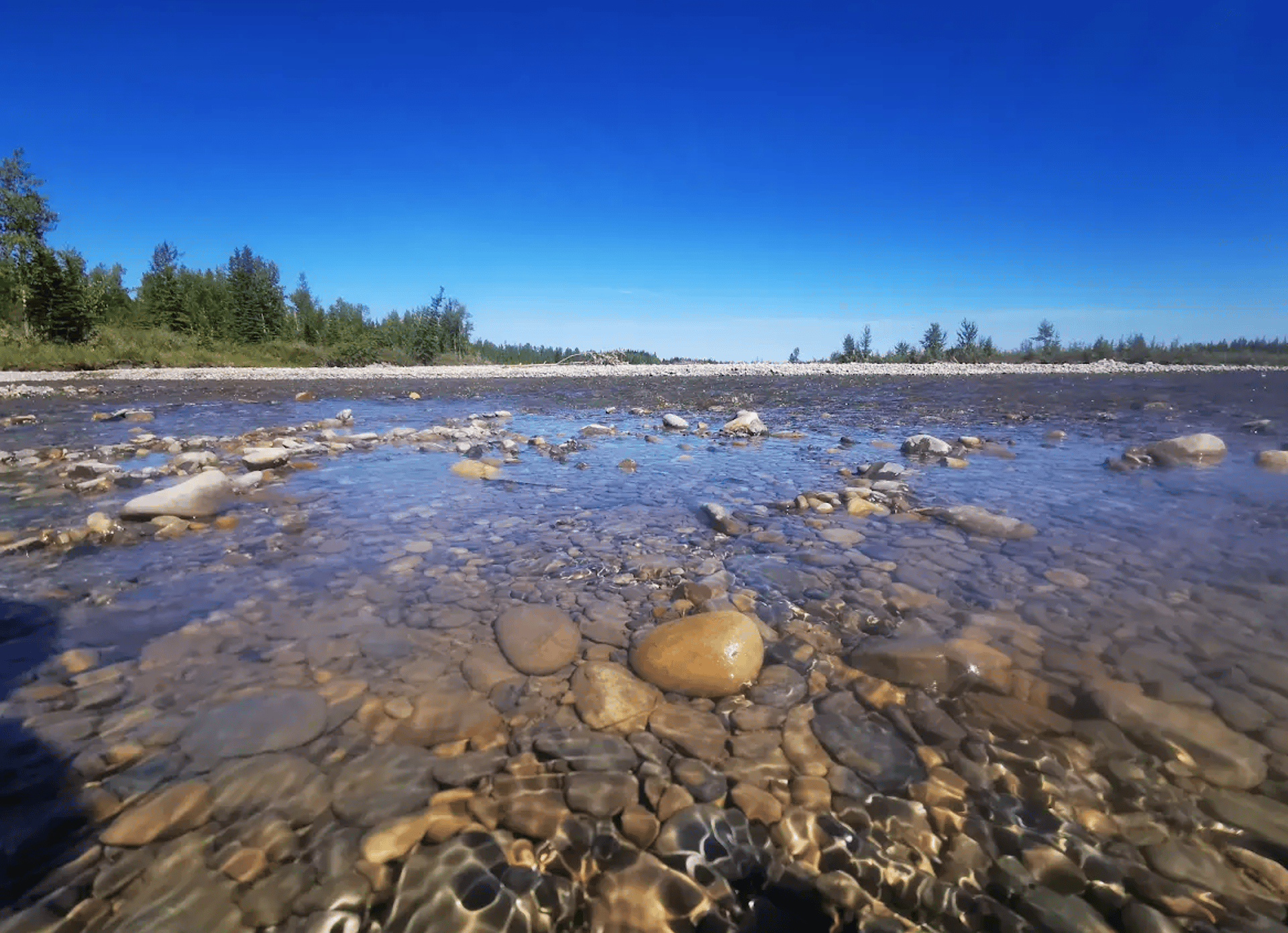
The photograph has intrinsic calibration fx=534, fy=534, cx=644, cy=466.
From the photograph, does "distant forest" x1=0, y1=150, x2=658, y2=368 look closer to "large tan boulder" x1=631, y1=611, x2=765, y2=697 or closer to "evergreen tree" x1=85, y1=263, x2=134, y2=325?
"evergreen tree" x1=85, y1=263, x2=134, y2=325

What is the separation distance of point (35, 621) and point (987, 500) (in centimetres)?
715

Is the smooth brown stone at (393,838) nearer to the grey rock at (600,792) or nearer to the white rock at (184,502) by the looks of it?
the grey rock at (600,792)

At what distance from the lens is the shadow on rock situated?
145 centimetres

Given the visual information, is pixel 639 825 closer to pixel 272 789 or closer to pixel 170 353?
pixel 272 789

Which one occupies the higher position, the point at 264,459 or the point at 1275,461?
the point at 1275,461

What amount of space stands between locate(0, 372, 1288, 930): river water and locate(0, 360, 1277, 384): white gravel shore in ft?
93.5

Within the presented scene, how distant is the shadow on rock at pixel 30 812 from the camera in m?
1.45

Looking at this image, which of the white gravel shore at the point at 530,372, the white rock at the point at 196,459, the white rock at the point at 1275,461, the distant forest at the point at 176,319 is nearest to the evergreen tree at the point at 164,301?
the distant forest at the point at 176,319

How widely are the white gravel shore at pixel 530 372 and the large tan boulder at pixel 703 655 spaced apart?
3098 centimetres

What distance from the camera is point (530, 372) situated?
126 feet

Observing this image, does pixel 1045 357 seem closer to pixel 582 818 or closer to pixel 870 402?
pixel 870 402

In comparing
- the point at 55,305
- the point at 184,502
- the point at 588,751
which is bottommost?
the point at 588,751

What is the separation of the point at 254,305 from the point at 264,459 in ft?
174

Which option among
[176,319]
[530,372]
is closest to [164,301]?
[176,319]
